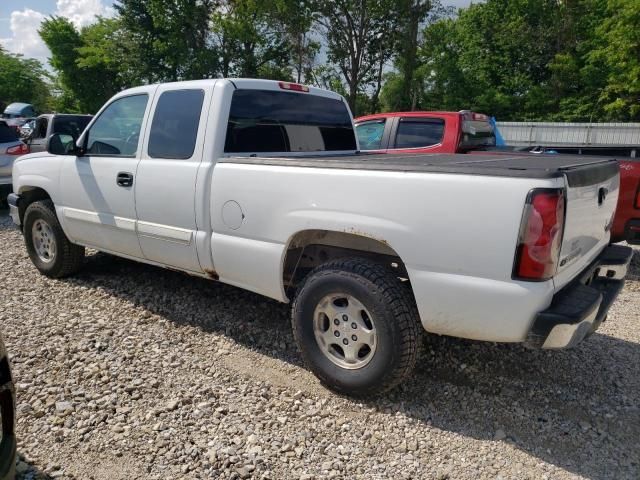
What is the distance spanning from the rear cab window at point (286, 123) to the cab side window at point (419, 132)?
2.33 meters

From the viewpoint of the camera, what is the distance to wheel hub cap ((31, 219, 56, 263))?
4.96m

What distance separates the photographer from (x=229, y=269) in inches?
135

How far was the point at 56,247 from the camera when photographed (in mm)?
4898

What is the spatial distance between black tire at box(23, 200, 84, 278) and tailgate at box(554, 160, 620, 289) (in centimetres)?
444

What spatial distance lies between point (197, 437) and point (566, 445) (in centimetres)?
199

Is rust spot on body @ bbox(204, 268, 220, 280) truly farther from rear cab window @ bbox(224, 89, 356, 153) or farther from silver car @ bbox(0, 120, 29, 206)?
silver car @ bbox(0, 120, 29, 206)

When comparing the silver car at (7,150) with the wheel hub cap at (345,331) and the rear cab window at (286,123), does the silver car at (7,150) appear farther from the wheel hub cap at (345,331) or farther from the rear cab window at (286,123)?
the wheel hub cap at (345,331)

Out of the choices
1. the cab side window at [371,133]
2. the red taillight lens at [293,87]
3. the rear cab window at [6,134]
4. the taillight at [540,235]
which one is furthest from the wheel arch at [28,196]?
the rear cab window at [6,134]

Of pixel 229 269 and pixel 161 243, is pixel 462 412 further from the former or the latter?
pixel 161 243

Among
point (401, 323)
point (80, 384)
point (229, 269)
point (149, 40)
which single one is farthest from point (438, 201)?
point (149, 40)

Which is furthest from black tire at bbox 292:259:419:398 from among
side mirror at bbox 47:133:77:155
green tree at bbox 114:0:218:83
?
green tree at bbox 114:0:218:83

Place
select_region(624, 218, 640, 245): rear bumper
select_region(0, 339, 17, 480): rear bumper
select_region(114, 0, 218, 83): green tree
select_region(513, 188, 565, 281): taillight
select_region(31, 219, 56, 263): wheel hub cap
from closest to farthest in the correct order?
1. select_region(0, 339, 17, 480): rear bumper
2. select_region(513, 188, 565, 281): taillight
3. select_region(31, 219, 56, 263): wheel hub cap
4. select_region(624, 218, 640, 245): rear bumper
5. select_region(114, 0, 218, 83): green tree

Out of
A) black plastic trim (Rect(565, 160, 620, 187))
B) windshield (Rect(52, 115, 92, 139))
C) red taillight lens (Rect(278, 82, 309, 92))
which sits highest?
red taillight lens (Rect(278, 82, 309, 92))

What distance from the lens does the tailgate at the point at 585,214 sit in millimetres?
2455
